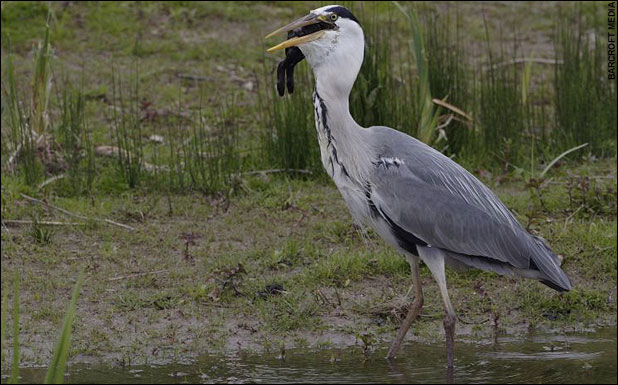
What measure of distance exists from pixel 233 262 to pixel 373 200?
1490 millimetres

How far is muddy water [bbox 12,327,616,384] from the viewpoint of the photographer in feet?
17.6

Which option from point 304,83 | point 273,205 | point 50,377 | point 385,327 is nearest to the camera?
point 50,377

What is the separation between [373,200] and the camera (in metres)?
5.65

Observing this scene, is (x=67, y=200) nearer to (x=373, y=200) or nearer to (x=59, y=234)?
(x=59, y=234)

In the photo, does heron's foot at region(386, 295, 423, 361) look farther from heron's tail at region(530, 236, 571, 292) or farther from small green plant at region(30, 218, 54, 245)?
small green plant at region(30, 218, 54, 245)

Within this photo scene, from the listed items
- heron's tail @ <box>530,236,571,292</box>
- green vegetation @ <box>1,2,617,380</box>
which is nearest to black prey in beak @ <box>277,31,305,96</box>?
green vegetation @ <box>1,2,617,380</box>

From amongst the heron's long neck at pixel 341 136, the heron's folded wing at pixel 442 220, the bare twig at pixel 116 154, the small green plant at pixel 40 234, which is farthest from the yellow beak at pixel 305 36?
the bare twig at pixel 116 154

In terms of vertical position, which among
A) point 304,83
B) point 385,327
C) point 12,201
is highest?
point 304,83

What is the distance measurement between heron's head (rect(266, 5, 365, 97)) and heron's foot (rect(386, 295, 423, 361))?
1201mm

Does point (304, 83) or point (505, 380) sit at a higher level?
point (304, 83)

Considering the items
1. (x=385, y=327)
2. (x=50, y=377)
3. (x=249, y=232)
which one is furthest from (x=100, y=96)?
(x=50, y=377)

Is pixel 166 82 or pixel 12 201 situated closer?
pixel 12 201

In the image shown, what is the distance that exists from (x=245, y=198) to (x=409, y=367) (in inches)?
105

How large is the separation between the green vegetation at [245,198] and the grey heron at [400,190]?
0.59 m
